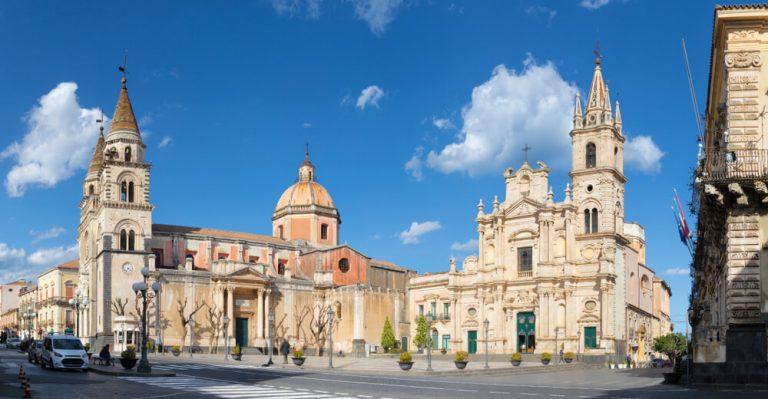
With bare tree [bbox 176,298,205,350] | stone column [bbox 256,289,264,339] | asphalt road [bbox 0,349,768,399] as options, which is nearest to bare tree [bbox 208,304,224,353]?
bare tree [bbox 176,298,205,350]

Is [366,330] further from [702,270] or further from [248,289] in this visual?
[702,270]

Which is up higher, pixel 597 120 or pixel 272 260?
pixel 597 120

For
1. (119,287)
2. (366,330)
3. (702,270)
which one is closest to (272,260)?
(366,330)

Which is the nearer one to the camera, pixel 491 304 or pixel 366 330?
pixel 491 304

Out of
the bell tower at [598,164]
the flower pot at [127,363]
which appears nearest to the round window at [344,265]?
the bell tower at [598,164]

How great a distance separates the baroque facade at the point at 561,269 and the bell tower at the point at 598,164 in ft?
0.27

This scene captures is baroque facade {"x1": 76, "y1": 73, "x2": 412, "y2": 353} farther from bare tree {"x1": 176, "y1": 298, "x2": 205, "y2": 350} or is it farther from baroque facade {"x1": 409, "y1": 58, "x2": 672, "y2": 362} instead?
baroque facade {"x1": 409, "y1": 58, "x2": 672, "y2": 362}

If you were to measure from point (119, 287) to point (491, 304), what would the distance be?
3125 centimetres

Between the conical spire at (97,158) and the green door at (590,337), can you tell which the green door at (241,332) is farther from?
the green door at (590,337)

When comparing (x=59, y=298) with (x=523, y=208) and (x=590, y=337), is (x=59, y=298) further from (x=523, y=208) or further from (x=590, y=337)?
(x=590, y=337)

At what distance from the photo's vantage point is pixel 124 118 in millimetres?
71938

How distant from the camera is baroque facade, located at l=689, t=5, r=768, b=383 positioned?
2403cm

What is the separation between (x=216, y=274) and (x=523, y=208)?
91.0ft

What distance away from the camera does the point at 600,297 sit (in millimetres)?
64062
